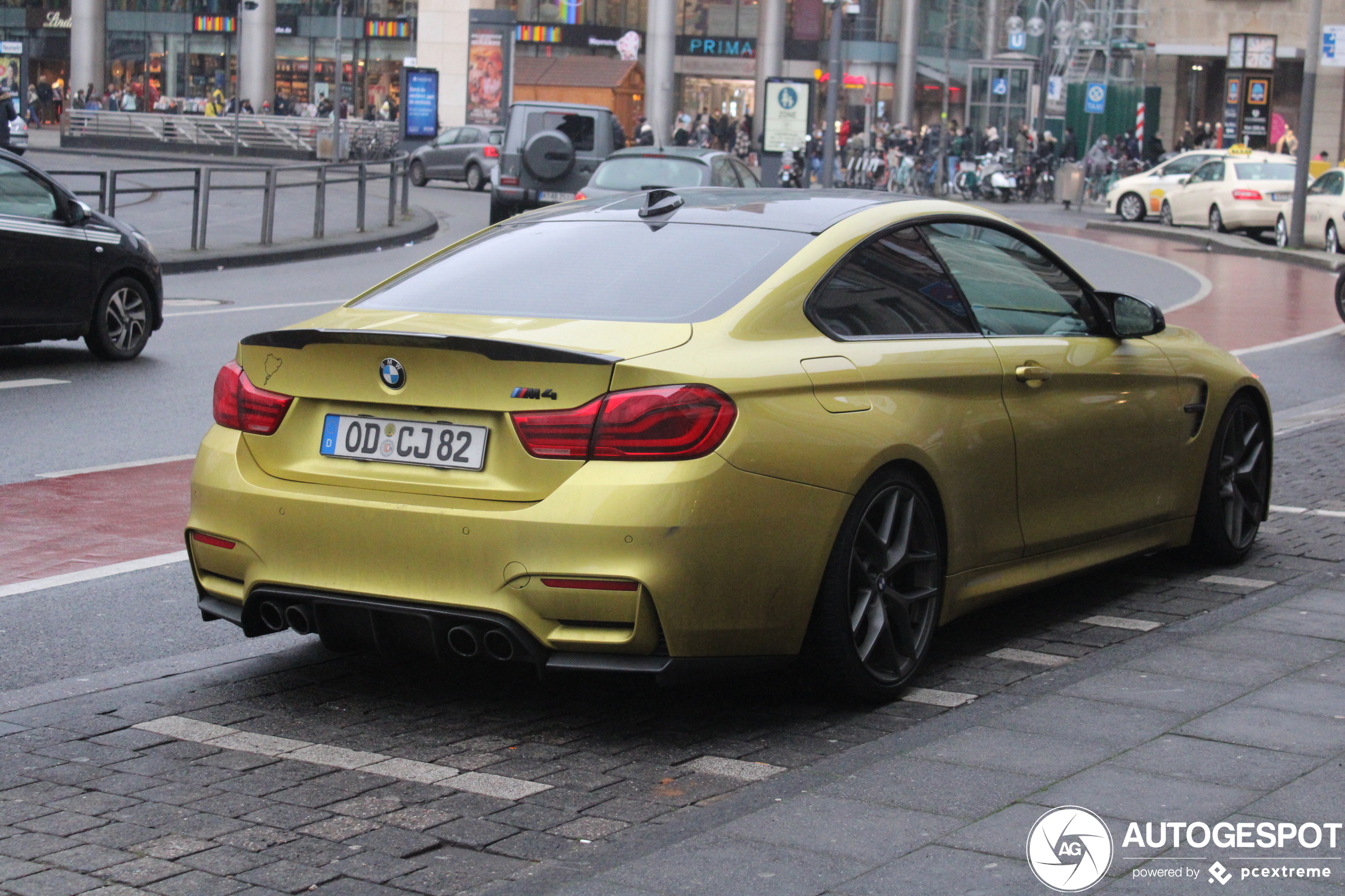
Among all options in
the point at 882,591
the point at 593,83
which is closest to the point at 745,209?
the point at 882,591

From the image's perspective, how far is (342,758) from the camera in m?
4.45

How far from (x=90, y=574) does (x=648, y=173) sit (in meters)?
14.9

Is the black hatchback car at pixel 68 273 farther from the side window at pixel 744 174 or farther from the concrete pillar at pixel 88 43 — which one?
the concrete pillar at pixel 88 43

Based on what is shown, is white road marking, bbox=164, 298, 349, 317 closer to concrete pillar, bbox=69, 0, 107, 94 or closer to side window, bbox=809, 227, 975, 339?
side window, bbox=809, 227, 975, 339

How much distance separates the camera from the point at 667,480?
14.1ft

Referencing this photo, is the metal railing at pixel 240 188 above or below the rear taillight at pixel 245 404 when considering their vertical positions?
above

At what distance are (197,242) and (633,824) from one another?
60.7ft

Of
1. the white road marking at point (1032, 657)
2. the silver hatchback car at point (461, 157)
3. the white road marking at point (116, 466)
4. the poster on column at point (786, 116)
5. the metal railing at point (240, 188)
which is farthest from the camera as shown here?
the silver hatchback car at point (461, 157)

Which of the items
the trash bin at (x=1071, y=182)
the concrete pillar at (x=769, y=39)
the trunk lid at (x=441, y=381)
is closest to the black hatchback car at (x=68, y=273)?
the trunk lid at (x=441, y=381)

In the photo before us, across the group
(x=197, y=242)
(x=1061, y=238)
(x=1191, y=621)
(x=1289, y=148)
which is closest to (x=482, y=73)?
(x=1289, y=148)

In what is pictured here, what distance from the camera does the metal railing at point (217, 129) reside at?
2099 inches

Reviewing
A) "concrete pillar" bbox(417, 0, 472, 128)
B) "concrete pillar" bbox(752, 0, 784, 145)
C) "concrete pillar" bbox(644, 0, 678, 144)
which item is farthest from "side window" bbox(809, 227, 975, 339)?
"concrete pillar" bbox(752, 0, 784, 145)

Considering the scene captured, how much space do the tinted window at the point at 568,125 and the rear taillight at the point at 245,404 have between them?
23155mm

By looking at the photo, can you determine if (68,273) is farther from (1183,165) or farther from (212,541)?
(1183,165)
